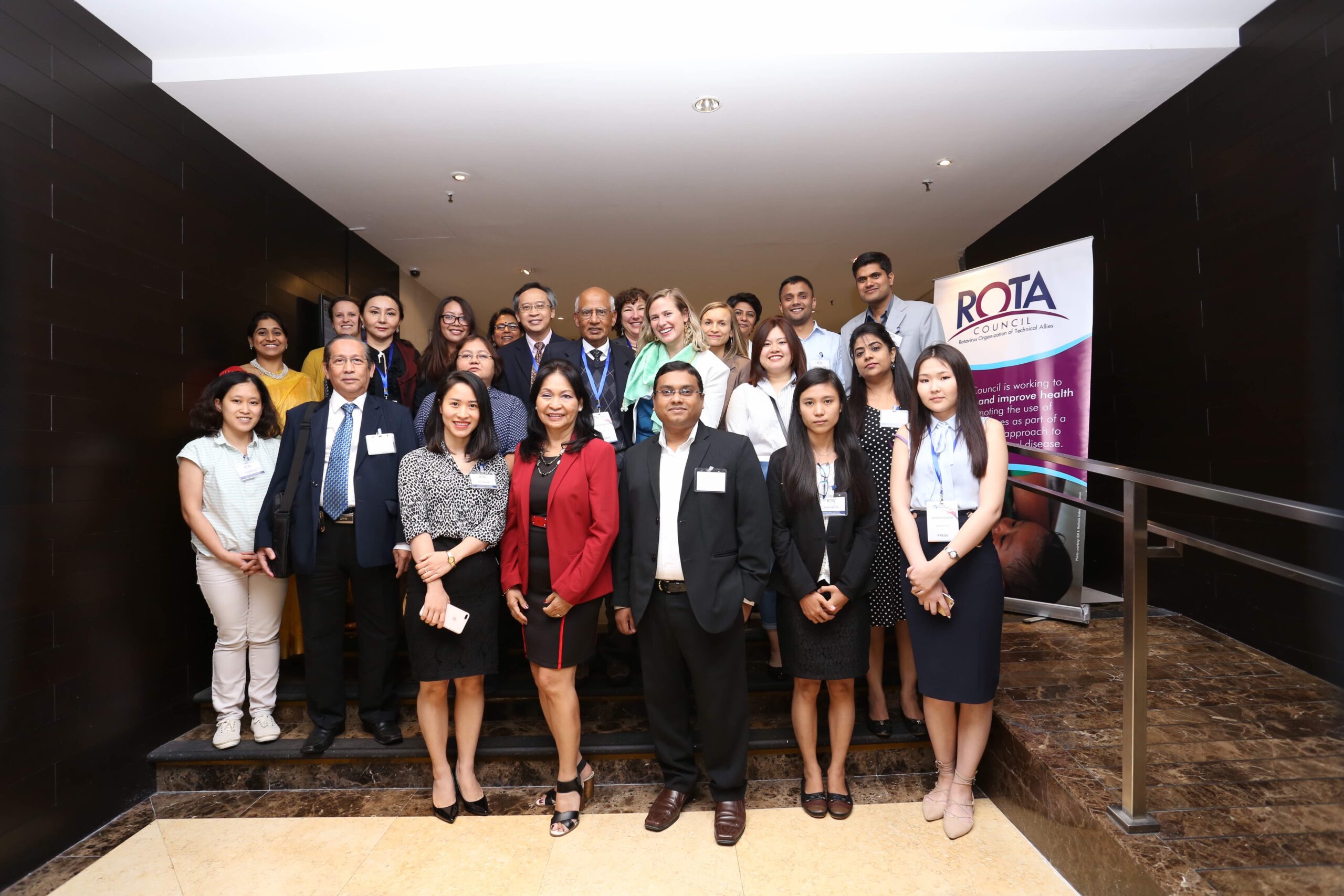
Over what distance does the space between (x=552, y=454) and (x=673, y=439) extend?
0.47 meters

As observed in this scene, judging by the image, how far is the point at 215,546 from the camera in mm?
2924

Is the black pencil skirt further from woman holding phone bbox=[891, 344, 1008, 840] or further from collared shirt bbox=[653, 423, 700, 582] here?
collared shirt bbox=[653, 423, 700, 582]

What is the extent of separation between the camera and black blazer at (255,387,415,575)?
9.37ft

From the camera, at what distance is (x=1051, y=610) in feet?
13.1

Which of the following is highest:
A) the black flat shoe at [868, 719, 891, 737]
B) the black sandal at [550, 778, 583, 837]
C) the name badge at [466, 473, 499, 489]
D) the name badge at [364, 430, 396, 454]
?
the name badge at [364, 430, 396, 454]

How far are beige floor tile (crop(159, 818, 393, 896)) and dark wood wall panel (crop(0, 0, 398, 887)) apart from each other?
486 millimetres

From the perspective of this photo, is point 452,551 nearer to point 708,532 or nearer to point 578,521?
point 578,521

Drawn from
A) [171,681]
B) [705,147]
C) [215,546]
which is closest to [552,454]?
[215,546]

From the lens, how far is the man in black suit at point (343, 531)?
2877 mm

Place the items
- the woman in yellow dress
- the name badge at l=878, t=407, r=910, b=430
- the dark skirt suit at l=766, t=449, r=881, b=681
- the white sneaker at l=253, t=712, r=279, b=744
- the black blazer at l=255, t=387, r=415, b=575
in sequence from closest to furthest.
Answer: the dark skirt suit at l=766, t=449, r=881, b=681 → the name badge at l=878, t=407, r=910, b=430 → the black blazer at l=255, t=387, r=415, b=575 → the white sneaker at l=253, t=712, r=279, b=744 → the woman in yellow dress

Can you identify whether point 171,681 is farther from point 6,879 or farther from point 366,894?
point 366,894

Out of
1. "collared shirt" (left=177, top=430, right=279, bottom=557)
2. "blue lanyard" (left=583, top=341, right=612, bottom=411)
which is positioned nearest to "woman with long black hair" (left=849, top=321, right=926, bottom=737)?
"blue lanyard" (left=583, top=341, right=612, bottom=411)

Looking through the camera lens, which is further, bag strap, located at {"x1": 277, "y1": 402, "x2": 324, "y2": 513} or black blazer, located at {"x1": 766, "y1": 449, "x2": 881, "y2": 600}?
bag strap, located at {"x1": 277, "y1": 402, "x2": 324, "y2": 513}

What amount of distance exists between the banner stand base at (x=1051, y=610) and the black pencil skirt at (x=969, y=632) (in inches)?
60.0
